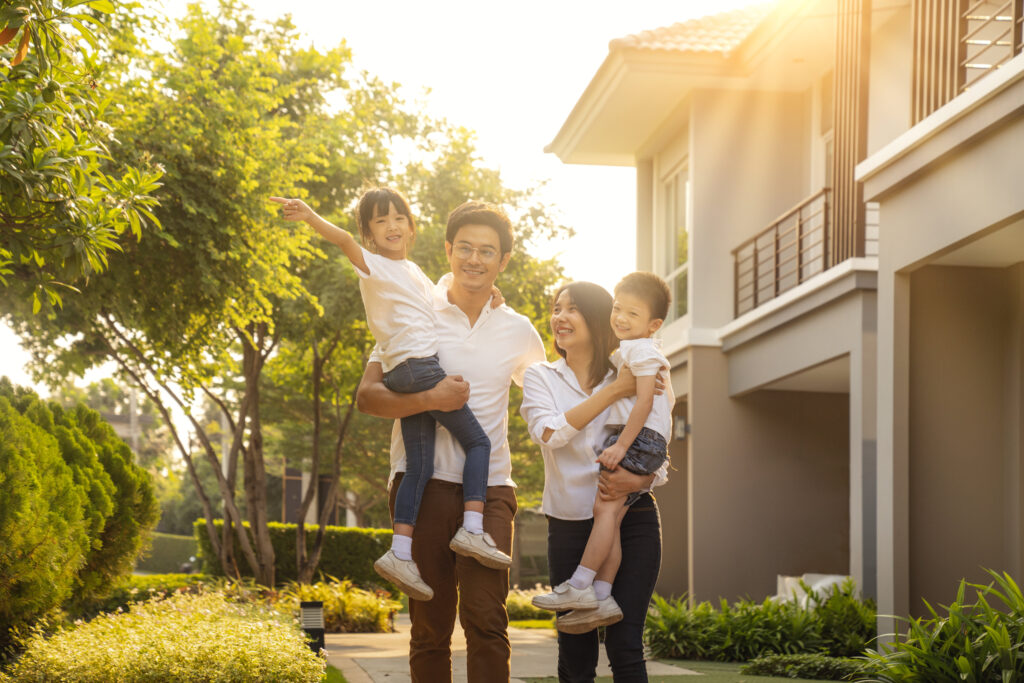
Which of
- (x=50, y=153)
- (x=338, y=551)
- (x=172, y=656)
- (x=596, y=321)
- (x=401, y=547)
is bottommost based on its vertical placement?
(x=338, y=551)

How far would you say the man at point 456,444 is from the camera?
402 cm

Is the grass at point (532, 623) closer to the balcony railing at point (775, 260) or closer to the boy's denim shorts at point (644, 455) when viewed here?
the balcony railing at point (775, 260)

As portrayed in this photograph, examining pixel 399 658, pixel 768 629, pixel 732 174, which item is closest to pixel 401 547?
pixel 399 658

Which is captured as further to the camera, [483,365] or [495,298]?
[495,298]

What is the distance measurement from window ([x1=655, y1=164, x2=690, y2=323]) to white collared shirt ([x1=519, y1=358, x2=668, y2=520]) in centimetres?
1165

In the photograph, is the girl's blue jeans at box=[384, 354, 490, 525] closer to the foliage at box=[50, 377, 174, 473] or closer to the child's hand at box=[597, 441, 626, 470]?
the child's hand at box=[597, 441, 626, 470]

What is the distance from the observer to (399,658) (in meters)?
9.77

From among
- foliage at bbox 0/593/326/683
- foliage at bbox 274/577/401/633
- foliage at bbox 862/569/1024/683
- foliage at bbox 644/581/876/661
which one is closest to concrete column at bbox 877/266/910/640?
foliage at bbox 862/569/1024/683

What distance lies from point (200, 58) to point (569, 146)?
6.60 metres

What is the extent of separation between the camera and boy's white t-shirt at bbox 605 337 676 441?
4020mm

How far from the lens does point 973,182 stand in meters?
7.34

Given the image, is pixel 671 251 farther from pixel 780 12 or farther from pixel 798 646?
pixel 798 646

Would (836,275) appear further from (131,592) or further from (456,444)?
(131,592)

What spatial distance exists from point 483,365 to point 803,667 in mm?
5702
